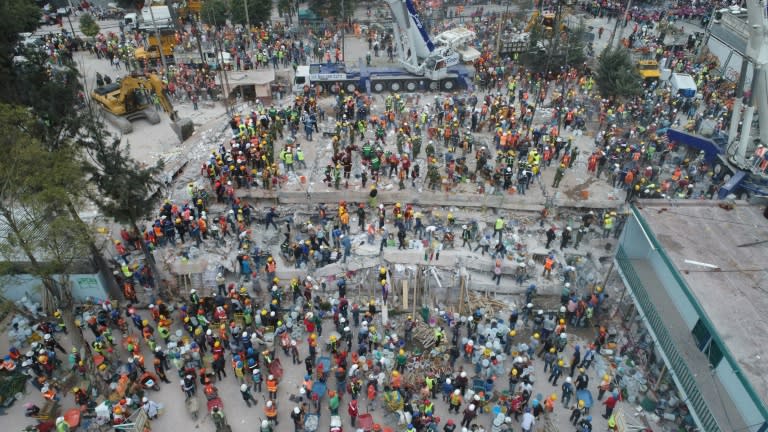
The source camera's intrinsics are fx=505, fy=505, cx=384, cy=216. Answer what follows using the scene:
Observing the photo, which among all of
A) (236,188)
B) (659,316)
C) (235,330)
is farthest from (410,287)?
(236,188)

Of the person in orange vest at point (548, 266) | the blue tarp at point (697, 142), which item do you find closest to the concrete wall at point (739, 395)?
the person in orange vest at point (548, 266)

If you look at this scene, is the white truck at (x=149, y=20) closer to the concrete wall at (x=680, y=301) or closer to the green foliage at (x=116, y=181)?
the green foliage at (x=116, y=181)

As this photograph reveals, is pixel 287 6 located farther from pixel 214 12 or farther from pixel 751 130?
pixel 751 130

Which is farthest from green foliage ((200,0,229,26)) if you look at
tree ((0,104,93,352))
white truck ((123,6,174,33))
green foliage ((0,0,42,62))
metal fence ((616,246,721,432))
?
metal fence ((616,246,721,432))

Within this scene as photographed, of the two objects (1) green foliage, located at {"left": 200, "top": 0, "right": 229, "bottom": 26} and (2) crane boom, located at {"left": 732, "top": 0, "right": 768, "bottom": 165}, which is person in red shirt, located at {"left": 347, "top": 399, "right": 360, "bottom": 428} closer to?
(2) crane boom, located at {"left": 732, "top": 0, "right": 768, "bottom": 165}

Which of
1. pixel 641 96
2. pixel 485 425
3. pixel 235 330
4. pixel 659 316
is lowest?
pixel 485 425

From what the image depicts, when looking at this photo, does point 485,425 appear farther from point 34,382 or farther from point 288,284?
point 34,382

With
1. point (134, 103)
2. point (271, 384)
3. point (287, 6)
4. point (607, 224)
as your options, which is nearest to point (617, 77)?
point (607, 224)
